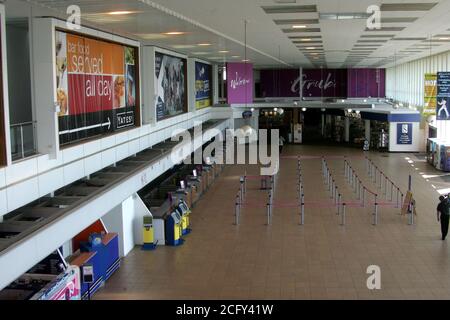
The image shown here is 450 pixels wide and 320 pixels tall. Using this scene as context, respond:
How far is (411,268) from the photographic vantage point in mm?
11508

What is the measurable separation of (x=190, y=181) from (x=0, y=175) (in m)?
12.8

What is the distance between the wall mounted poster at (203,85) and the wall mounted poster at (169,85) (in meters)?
2.77

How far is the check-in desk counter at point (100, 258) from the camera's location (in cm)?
1004

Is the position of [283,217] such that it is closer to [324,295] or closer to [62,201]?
[324,295]

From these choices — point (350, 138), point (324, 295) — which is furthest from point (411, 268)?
point (350, 138)

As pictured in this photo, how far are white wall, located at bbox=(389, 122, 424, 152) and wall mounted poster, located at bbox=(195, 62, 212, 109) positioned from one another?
33.7 feet

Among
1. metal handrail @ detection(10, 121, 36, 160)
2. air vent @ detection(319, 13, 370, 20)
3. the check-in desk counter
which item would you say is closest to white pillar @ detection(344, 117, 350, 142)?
air vent @ detection(319, 13, 370, 20)

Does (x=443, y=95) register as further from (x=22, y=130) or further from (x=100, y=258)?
(x=22, y=130)

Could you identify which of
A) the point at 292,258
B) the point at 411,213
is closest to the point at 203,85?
the point at 411,213

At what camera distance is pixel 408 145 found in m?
31.6

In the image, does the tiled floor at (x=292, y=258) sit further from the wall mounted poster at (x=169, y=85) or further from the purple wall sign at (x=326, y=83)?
the purple wall sign at (x=326, y=83)

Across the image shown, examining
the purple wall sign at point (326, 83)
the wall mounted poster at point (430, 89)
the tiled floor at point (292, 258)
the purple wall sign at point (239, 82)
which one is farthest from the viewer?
the purple wall sign at point (326, 83)

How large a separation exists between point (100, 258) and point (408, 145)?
24.6 meters

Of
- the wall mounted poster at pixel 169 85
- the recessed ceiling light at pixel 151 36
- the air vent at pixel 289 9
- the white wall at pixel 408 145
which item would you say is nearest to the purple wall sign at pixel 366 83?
the white wall at pixel 408 145
